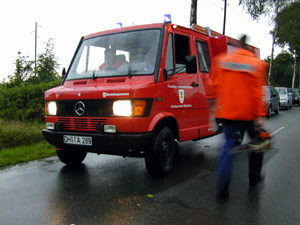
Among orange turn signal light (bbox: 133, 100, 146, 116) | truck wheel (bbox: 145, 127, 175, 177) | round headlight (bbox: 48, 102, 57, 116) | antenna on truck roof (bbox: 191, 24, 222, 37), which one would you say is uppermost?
antenna on truck roof (bbox: 191, 24, 222, 37)

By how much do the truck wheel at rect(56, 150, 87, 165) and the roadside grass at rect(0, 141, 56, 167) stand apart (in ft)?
3.48

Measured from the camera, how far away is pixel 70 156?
5688 mm

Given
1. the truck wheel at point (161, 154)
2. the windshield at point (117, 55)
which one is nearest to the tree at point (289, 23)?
the windshield at point (117, 55)

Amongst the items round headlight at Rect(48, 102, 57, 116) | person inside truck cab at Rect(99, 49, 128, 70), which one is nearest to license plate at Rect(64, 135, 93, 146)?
round headlight at Rect(48, 102, 57, 116)

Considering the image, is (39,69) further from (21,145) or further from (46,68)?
(21,145)

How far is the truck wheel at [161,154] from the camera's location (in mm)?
4517

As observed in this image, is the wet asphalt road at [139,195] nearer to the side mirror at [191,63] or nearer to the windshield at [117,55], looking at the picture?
the side mirror at [191,63]

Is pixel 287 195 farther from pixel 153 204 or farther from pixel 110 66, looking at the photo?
pixel 110 66

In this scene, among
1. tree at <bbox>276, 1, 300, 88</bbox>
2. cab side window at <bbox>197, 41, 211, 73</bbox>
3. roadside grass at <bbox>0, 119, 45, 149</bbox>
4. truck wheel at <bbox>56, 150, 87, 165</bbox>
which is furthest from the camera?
tree at <bbox>276, 1, 300, 88</bbox>

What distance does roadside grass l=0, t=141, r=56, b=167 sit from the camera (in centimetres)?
603

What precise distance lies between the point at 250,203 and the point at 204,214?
0.71m

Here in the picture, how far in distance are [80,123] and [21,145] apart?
3684 millimetres

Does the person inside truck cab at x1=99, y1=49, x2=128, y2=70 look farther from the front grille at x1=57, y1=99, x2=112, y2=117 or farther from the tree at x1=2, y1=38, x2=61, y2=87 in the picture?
the tree at x1=2, y1=38, x2=61, y2=87

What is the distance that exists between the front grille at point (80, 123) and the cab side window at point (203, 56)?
99.3 inches
